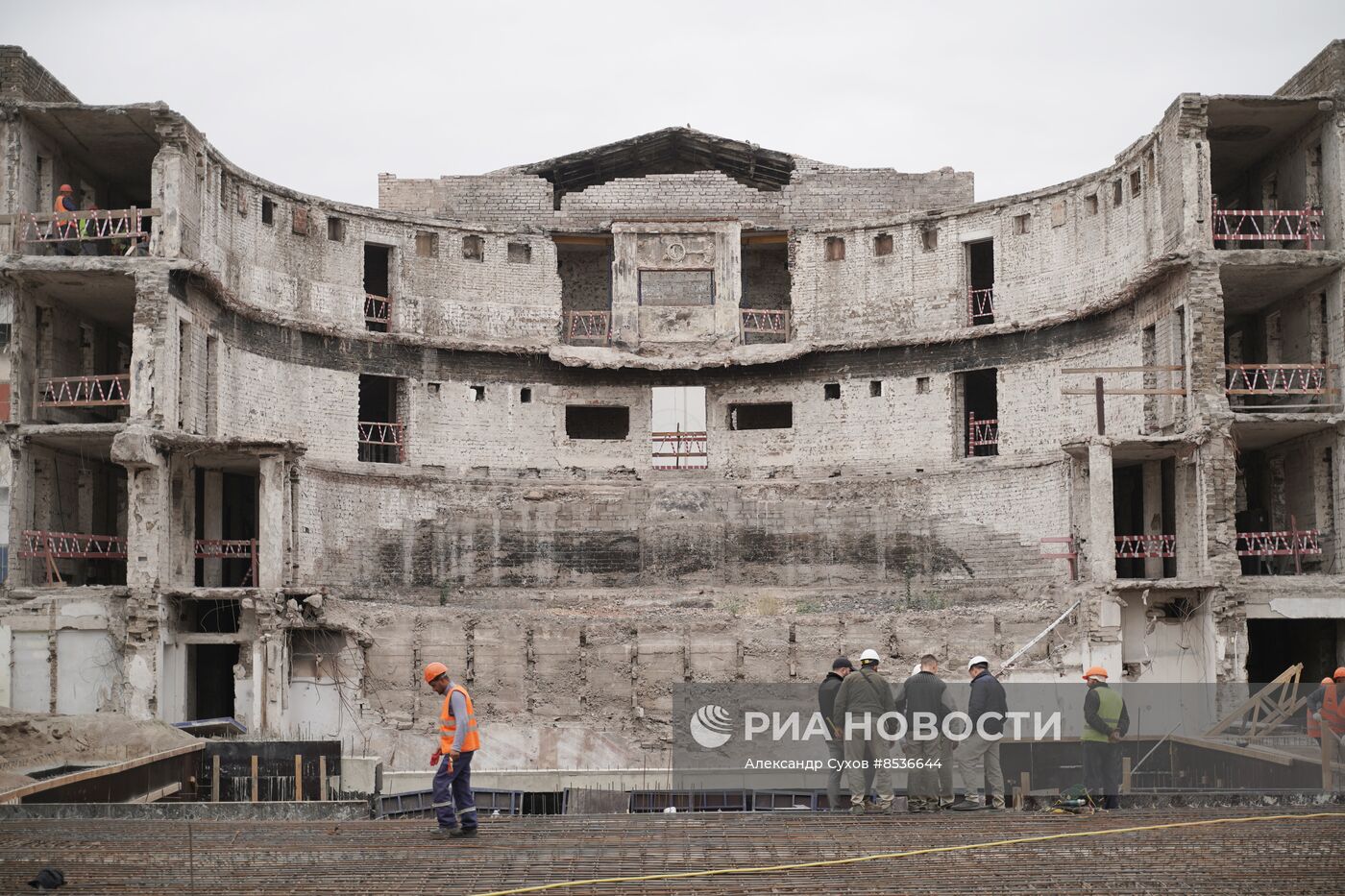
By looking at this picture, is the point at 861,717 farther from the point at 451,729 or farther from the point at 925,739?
the point at 451,729

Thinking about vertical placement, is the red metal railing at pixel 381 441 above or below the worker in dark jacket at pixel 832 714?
above


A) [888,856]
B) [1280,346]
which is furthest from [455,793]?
[1280,346]

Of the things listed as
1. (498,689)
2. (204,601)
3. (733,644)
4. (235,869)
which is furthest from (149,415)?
(235,869)

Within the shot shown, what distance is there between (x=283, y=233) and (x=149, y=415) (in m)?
7.48

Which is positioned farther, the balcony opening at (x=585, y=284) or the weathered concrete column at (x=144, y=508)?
the balcony opening at (x=585, y=284)

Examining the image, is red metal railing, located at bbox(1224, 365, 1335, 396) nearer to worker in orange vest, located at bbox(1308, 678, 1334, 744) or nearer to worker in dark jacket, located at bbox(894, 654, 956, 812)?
worker in orange vest, located at bbox(1308, 678, 1334, 744)

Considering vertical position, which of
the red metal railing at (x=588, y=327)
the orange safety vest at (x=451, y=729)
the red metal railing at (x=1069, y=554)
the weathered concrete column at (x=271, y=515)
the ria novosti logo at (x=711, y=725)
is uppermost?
the red metal railing at (x=588, y=327)

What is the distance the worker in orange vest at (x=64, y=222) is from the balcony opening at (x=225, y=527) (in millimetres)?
4930

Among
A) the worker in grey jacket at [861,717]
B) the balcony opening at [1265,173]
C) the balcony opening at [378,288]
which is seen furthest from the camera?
the balcony opening at [378,288]

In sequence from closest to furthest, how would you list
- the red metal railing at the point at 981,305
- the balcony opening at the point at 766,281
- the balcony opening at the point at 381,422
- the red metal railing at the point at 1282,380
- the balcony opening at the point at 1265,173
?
the red metal railing at the point at 1282,380 < the balcony opening at the point at 1265,173 < the balcony opening at the point at 381,422 < the red metal railing at the point at 981,305 < the balcony opening at the point at 766,281

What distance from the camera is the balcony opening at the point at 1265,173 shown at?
28500 millimetres

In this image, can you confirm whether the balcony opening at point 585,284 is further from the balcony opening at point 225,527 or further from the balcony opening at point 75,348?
the balcony opening at point 75,348

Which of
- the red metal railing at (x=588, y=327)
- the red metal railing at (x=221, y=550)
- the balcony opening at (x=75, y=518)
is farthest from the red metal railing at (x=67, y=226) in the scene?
the red metal railing at (x=588, y=327)

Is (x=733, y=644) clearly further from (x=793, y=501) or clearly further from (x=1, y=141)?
(x=1, y=141)
